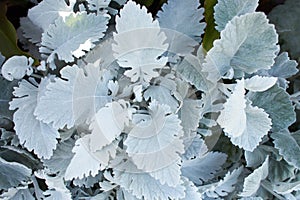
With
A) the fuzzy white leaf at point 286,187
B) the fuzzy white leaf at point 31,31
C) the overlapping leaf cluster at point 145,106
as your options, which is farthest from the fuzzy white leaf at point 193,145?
the fuzzy white leaf at point 31,31

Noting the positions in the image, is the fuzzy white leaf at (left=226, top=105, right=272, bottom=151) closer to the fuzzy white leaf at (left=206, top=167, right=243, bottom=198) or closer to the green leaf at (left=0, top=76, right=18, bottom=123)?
the fuzzy white leaf at (left=206, top=167, right=243, bottom=198)

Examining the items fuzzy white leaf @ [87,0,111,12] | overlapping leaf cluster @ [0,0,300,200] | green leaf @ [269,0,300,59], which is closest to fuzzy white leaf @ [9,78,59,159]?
overlapping leaf cluster @ [0,0,300,200]

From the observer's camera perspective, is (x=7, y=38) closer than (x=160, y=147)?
No

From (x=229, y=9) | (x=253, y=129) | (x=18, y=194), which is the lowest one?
(x=18, y=194)

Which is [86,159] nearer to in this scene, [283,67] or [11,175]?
[11,175]

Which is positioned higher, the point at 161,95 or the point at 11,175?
the point at 161,95

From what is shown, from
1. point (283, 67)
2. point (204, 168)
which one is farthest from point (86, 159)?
point (283, 67)

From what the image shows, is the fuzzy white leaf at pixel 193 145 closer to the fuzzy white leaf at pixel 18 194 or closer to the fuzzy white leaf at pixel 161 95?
the fuzzy white leaf at pixel 161 95
